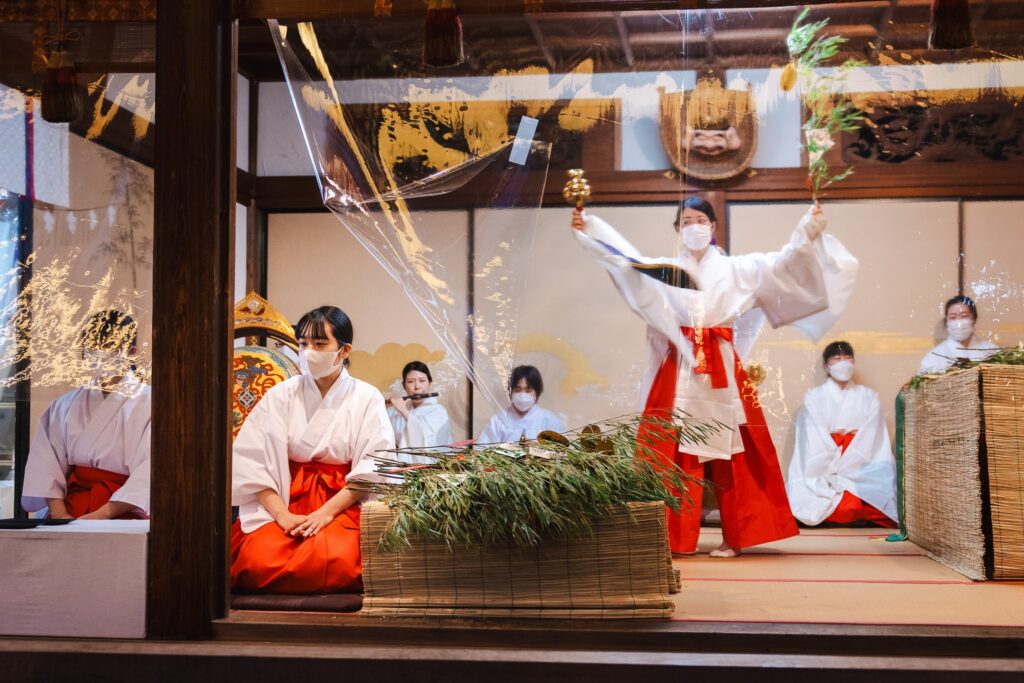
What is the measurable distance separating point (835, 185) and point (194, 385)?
4.09 meters

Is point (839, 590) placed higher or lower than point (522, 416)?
lower

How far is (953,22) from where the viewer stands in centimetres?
352

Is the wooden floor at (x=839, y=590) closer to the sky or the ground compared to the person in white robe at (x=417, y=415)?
closer to the ground

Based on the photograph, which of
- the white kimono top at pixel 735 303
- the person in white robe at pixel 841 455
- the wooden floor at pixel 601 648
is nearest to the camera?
the wooden floor at pixel 601 648

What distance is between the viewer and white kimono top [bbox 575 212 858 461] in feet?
16.2

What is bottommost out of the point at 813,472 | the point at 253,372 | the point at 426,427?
the point at 813,472

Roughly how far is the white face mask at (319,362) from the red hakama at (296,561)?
1.99 feet

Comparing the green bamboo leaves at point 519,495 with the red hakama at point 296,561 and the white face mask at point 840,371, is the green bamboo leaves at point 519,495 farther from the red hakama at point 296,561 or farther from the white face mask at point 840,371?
the white face mask at point 840,371

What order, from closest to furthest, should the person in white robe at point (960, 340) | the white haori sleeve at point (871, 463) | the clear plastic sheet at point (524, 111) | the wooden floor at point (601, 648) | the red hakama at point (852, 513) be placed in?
the wooden floor at point (601, 648) → the clear plastic sheet at point (524, 111) → the person in white robe at point (960, 340) → the white haori sleeve at point (871, 463) → the red hakama at point (852, 513)

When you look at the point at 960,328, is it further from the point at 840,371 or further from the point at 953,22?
the point at 840,371

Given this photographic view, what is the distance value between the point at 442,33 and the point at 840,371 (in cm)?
382

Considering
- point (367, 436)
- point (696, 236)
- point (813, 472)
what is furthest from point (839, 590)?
point (813, 472)

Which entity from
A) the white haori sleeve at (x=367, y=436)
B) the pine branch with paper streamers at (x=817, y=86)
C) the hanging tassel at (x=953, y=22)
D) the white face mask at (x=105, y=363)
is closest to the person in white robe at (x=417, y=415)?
the white haori sleeve at (x=367, y=436)

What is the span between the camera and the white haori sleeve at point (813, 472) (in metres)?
6.21
